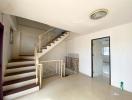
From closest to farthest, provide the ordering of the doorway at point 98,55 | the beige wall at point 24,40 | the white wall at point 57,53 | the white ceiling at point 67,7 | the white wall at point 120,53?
the white ceiling at point 67,7, the white wall at point 120,53, the doorway at point 98,55, the beige wall at point 24,40, the white wall at point 57,53

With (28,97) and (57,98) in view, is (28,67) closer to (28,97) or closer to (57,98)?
(28,97)

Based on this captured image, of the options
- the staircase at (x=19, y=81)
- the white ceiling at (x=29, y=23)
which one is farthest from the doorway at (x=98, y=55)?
the white ceiling at (x=29, y=23)

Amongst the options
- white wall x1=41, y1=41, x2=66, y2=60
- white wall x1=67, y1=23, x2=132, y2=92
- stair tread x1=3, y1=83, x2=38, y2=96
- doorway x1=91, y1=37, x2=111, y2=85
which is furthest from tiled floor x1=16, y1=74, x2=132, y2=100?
white wall x1=41, y1=41, x2=66, y2=60

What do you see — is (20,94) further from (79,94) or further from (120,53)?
(120,53)

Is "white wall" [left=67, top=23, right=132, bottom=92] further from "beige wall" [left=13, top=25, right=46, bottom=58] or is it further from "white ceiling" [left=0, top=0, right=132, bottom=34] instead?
"beige wall" [left=13, top=25, right=46, bottom=58]

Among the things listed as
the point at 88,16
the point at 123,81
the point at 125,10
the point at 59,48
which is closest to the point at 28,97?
the point at 88,16

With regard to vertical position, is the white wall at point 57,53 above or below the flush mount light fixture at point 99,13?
below

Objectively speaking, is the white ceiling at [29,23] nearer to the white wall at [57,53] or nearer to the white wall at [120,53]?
the white wall at [57,53]

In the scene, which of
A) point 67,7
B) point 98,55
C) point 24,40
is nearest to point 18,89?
point 67,7

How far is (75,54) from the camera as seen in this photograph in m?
5.70

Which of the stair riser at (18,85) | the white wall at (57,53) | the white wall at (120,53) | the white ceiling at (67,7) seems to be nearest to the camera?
the white ceiling at (67,7)

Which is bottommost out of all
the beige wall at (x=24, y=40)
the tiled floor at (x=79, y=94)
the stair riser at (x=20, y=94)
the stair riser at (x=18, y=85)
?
the tiled floor at (x=79, y=94)

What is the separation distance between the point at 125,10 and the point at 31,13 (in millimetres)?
2355

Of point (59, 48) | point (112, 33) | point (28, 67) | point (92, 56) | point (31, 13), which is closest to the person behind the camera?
point (31, 13)
